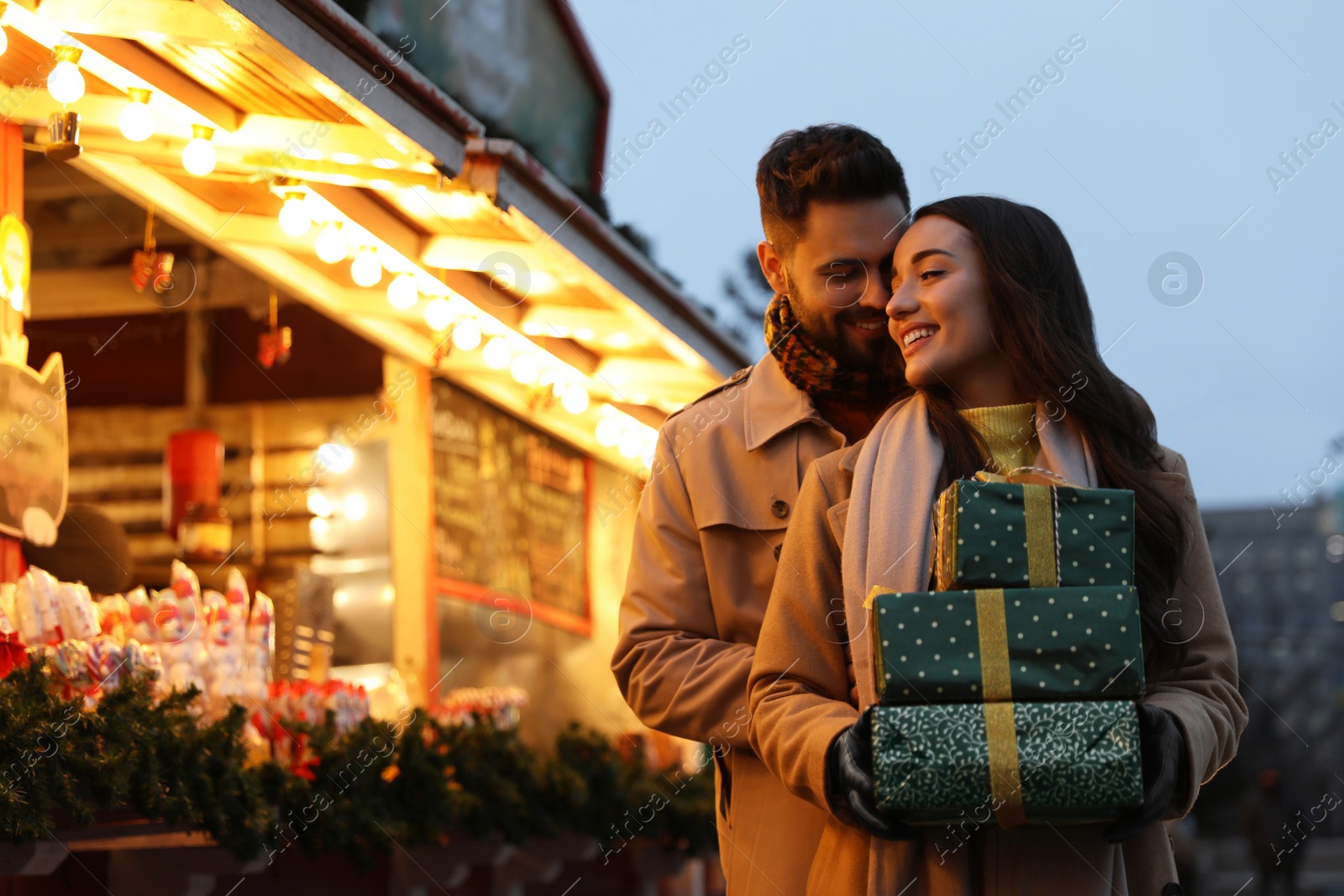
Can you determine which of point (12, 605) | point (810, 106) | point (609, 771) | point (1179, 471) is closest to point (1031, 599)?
point (1179, 471)

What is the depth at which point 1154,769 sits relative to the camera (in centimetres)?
212

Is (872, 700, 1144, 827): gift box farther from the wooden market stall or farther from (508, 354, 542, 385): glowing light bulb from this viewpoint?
(508, 354, 542, 385): glowing light bulb

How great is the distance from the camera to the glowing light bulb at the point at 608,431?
9188 mm

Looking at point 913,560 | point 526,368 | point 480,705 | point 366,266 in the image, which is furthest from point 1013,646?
point 526,368

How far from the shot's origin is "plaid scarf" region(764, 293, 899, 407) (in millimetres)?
3053

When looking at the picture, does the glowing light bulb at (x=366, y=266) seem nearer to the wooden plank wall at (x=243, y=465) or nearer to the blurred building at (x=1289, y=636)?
the wooden plank wall at (x=243, y=465)

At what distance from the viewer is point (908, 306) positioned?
2514mm

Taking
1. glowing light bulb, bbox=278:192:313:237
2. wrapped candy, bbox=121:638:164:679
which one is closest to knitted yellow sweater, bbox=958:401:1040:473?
wrapped candy, bbox=121:638:164:679

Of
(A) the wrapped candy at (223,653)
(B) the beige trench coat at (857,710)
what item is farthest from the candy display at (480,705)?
(B) the beige trench coat at (857,710)

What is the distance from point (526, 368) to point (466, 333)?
0.63 metres

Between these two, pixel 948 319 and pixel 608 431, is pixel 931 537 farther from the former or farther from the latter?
pixel 608 431

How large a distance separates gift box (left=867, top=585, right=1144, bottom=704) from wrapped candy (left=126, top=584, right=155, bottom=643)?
122 inches

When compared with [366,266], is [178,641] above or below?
below

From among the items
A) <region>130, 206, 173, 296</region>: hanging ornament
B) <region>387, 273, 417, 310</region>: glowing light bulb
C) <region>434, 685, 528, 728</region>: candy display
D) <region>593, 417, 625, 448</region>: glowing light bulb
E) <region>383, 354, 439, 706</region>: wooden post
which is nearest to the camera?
<region>130, 206, 173, 296</region>: hanging ornament
